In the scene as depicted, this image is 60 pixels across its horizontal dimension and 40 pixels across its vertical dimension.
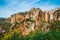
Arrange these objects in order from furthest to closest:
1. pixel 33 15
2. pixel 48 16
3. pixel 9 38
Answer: pixel 48 16 < pixel 33 15 < pixel 9 38

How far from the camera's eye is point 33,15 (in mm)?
133875

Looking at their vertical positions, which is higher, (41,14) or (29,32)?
(41,14)

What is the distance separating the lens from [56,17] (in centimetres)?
14100

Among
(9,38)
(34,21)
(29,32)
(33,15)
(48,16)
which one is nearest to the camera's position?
(9,38)

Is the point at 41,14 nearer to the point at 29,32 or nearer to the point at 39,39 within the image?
the point at 29,32

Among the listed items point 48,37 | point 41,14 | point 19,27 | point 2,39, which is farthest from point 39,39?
point 41,14

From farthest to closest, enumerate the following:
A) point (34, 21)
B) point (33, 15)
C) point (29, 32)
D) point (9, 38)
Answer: point (33, 15) < point (34, 21) < point (29, 32) < point (9, 38)

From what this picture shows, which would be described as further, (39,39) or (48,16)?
(48,16)

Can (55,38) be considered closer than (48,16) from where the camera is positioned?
Yes

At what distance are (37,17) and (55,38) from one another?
54.2 m

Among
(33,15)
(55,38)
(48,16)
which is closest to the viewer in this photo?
(55,38)

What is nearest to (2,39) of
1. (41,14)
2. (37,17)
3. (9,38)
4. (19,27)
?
(9,38)

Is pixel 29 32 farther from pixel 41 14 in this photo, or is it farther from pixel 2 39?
pixel 41 14

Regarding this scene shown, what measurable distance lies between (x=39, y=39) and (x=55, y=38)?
5.56 meters
